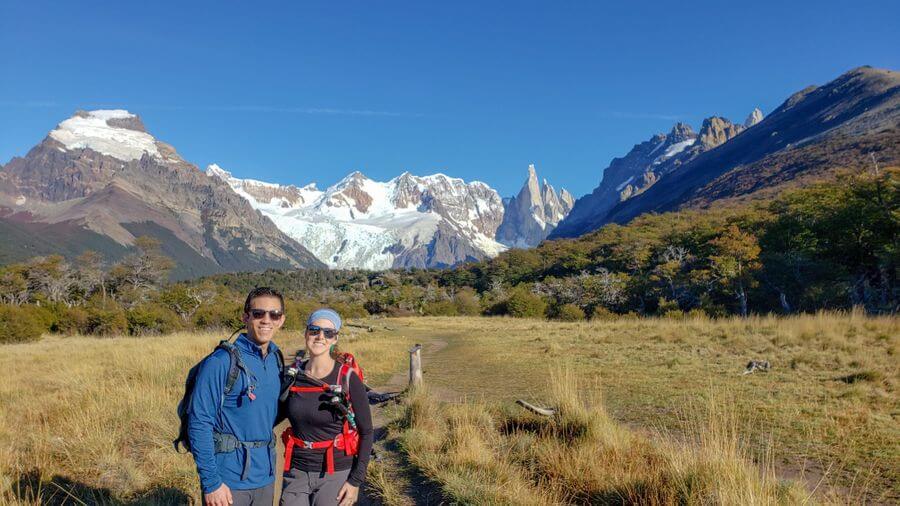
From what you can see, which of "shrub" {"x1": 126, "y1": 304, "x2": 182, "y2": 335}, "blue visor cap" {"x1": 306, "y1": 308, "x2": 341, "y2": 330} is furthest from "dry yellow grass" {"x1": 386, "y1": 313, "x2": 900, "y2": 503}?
"shrub" {"x1": 126, "y1": 304, "x2": 182, "y2": 335}

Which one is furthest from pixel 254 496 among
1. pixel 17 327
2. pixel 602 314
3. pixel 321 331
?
pixel 602 314

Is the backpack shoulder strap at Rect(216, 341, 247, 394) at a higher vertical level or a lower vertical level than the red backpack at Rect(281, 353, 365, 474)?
higher

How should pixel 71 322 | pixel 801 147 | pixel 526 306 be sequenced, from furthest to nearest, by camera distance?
pixel 801 147 → pixel 526 306 → pixel 71 322

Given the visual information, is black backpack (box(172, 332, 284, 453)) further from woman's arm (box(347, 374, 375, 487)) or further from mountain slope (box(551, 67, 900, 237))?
mountain slope (box(551, 67, 900, 237))

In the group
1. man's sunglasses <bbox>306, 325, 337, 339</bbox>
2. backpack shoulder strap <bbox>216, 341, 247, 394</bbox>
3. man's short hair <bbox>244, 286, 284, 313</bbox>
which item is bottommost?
backpack shoulder strap <bbox>216, 341, 247, 394</bbox>

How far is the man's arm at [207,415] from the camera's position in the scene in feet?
8.71

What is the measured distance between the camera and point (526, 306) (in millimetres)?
42875

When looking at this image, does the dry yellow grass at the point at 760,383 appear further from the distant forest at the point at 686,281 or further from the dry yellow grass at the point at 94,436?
the distant forest at the point at 686,281

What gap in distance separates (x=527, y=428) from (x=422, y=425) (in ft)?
5.07

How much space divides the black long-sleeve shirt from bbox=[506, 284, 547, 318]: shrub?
39861 millimetres

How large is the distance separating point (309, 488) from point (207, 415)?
85cm

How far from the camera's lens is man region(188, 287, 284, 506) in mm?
2684

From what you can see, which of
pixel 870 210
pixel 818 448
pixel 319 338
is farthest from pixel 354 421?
pixel 870 210

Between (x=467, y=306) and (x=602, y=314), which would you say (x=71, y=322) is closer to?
(x=602, y=314)
